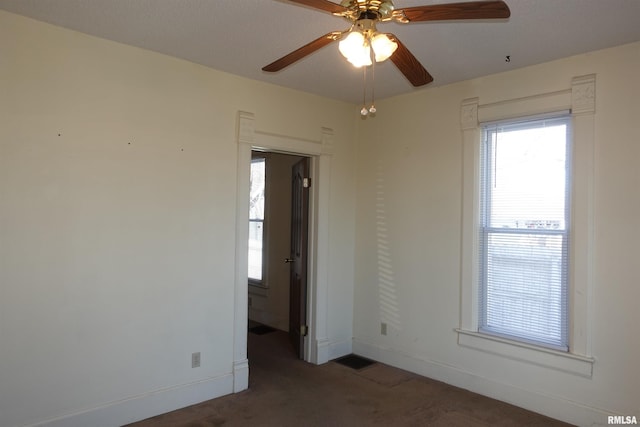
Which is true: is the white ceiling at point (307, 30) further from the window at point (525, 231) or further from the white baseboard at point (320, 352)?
the white baseboard at point (320, 352)

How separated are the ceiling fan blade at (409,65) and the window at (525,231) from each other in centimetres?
152

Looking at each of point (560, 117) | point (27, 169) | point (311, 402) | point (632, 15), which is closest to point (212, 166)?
point (27, 169)

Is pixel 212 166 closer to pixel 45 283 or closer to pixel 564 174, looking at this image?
pixel 45 283

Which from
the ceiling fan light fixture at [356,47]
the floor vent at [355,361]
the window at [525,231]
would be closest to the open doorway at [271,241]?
the floor vent at [355,361]

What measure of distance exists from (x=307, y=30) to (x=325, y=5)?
110 centimetres

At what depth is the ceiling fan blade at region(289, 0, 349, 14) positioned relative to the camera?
5.51 feet

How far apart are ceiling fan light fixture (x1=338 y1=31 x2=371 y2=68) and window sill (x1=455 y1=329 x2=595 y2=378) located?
8.70ft

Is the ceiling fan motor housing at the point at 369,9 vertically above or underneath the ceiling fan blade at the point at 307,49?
above

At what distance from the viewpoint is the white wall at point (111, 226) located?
2.63 meters

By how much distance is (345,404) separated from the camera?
134 inches

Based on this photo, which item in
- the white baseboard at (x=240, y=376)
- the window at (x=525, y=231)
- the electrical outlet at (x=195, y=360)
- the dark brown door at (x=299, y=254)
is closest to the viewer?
the window at (x=525, y=231)

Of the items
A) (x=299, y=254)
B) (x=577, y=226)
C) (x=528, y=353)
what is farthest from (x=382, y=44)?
(x=299, y=254)

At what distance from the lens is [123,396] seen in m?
3.02

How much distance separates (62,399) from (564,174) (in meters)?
3.77
